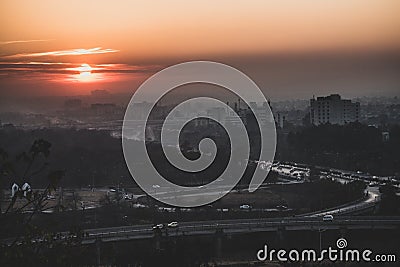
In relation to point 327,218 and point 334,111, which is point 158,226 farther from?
point 334,111

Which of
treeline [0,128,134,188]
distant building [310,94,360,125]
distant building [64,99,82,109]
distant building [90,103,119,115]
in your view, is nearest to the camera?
treeline [0,128,134,188]

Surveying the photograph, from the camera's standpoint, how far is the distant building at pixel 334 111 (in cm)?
890

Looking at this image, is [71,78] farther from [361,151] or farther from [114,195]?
[361,151]

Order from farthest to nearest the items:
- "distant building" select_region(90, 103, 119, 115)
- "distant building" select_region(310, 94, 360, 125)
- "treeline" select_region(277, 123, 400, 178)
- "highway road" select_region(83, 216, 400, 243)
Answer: "distant building" select_region(310, 94, 360, 125) < "treeline" select_region(277, 123, 400, 178) < "distant building" select_region(90, 103, 119, 115) < "highway road" select_region(83, 216, 400, 243)

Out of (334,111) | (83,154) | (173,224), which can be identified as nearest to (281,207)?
(173,224)

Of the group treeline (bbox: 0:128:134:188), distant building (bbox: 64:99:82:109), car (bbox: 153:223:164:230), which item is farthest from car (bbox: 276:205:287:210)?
distant building (bbox: 64:99:82:109)

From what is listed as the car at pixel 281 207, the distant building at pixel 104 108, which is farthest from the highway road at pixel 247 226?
the distant building at pixel 104 108

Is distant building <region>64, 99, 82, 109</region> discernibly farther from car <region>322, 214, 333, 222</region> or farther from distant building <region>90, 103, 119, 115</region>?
car <region>322, 214, 333, 222</region>

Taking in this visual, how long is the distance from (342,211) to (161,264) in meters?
2.44

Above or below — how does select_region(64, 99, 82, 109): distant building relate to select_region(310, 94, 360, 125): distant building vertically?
below

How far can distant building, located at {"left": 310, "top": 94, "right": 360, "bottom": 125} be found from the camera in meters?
8.90

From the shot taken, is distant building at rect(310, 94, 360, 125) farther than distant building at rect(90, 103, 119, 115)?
Yes

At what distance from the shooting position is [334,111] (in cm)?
962

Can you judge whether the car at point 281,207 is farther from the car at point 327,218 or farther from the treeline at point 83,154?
the treeline at point 83,154
